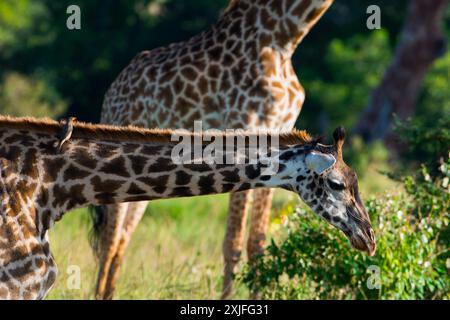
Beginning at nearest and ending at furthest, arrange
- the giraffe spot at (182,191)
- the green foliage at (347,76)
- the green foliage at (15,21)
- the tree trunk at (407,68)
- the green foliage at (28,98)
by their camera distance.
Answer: the giraffe spot at (182,191), the green foliage at (28,98), the tree trunk at (407,68), the green foliage at (347,76), the green foliage at (15,21)

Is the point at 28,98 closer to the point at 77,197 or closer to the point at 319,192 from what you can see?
the point at 77,197

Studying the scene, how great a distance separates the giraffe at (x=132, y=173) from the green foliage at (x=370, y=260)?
7.15 ft

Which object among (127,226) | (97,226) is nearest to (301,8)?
(127,226)

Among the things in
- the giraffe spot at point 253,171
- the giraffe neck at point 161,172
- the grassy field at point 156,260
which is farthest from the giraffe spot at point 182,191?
the grassy field at point 156,260

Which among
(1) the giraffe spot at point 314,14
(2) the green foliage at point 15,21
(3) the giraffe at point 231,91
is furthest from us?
(2) the green foliage at point 15,21

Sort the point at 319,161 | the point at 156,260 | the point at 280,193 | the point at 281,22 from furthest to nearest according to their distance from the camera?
1. the point at 280,193
2. the point at 156,260
3. the point at 281,22
4. the point at 319,161

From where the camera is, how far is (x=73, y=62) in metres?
27.8

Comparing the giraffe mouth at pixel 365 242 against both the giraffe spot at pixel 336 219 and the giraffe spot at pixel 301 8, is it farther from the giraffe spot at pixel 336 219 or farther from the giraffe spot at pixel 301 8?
the giraffe spot at pixel 301 8

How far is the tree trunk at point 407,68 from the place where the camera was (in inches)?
1044

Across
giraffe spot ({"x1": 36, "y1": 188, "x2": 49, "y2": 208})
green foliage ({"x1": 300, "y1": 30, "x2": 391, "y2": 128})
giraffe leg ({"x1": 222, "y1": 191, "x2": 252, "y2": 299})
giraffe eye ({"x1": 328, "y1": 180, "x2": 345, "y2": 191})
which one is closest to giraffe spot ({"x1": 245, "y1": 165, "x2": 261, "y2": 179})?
giraffe eye ({"x1": 328, "y1": 180, "x2": 345, "y2": 191})

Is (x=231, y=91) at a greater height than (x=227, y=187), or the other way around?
(x=231, y=91)

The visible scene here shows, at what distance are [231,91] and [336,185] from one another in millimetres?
3651

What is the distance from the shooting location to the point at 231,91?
1048cm

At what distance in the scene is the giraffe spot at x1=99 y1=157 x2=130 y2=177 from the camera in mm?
7023
